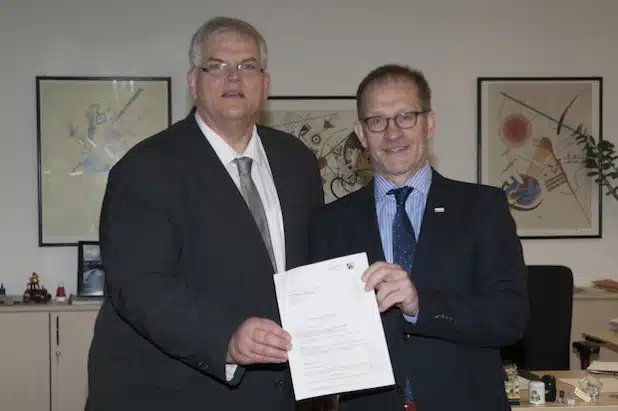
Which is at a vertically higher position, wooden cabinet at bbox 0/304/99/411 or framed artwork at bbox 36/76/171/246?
framed artwork at bbox 36/76/171/246

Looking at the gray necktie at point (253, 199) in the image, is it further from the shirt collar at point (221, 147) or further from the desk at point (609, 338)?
the desk at point (609, 338)

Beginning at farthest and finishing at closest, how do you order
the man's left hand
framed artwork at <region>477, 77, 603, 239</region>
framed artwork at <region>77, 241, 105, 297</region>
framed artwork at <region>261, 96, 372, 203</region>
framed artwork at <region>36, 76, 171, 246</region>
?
framed artwork at <region>477, 77, 603, 239</region> → framed artwork at <region>261, 96, 372, 203</region> → framed artwork at <region>36, 76, 171, 246</region> → framed artwork at <region>77, 241, 105, 297</region> → the man's left hand

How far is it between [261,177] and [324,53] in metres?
Result: 3.33

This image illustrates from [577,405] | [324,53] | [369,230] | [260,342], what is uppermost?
[324,53]

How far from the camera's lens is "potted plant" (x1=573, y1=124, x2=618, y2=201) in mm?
5875

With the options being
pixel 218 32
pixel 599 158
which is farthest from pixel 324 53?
pixel 218 32

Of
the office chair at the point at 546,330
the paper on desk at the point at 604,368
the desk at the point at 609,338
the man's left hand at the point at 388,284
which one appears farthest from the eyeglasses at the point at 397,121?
the desk at the point at 609,338

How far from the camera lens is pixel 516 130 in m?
5.96

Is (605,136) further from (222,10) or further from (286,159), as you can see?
(286,159)

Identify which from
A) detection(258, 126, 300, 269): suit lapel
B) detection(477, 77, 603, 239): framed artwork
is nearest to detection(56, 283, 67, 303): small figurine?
detection(477, 77, 603, 239): framed artwork

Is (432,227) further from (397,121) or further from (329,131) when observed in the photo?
(329,131)

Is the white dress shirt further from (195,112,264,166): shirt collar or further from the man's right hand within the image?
the man's right hand

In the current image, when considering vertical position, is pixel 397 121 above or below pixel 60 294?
above

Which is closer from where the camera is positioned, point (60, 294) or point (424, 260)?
point (424, 260)
